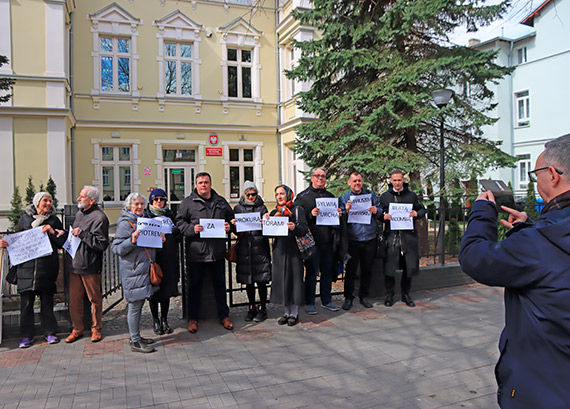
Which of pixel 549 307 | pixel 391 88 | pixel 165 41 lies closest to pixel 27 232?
pixel 549 307

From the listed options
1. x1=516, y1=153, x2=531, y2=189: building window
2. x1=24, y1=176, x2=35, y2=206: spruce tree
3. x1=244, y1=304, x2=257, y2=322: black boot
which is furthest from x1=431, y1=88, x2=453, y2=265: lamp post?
x1=516, y1=153, x2=531, y2=189: building window

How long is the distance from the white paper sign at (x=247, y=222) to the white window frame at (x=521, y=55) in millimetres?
27006

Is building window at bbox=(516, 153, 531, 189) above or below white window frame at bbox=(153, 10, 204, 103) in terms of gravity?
below

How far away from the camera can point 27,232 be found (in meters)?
5.17

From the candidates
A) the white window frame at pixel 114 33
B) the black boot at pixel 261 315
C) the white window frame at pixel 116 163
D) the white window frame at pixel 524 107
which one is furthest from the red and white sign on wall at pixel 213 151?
the white window frame at pixel 524 107

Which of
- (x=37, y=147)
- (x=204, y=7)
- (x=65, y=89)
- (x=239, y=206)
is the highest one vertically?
(x=204, y=7)

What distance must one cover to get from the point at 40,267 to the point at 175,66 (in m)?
14.8

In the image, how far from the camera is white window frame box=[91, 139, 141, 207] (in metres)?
17.1

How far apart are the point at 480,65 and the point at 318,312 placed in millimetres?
6785

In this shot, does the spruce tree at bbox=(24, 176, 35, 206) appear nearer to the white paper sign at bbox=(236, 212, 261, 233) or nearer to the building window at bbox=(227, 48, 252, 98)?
the building window at bbox=(227, 48, 252, 98)

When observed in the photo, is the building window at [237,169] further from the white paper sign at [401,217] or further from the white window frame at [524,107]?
the white window frame at [524,107]

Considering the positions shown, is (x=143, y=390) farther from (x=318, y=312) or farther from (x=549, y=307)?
(x=549, y=307)

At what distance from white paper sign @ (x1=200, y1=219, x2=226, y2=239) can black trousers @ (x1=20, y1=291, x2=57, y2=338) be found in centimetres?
210

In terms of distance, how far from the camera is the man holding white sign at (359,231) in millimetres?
6625
